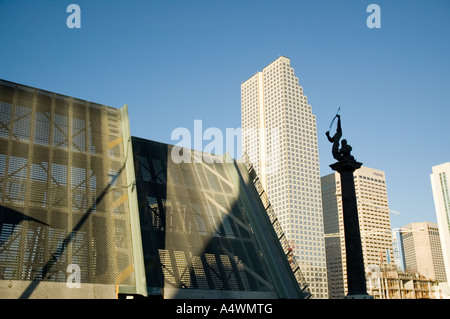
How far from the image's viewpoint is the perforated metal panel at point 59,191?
20.3 meters

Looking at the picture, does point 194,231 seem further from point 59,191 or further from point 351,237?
point 351,237

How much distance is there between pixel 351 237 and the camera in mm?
25031

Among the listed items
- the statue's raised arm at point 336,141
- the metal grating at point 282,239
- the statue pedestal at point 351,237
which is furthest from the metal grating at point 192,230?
the statue's raised arm at point 336,141

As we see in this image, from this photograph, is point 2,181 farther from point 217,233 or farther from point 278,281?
point 278,281

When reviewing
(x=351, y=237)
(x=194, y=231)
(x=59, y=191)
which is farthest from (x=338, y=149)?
(x=59, y=191)

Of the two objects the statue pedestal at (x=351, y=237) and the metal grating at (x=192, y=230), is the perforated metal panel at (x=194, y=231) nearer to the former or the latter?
the metal grating at (x=192, y=230)

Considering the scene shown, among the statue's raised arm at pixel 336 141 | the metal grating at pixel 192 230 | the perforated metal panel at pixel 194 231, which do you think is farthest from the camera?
the statue's raised arm at pixel 336 141

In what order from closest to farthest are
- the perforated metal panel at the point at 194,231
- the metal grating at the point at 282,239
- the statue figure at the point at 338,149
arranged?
the perforated metal panel at the point at 194,231
the statue figure at the point at 338,149
the metal grating at the point at 282,239

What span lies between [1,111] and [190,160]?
43.8ft

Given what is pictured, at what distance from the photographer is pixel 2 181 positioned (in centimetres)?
2152

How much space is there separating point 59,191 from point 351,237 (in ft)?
57.8

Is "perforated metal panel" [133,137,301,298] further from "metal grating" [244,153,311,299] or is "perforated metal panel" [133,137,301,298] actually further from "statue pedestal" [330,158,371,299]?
"statue pedestal" [330,158,371,299]

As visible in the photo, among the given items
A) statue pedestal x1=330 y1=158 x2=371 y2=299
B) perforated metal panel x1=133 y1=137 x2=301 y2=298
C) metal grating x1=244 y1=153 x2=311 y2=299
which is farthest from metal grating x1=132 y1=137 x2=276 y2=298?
statue pedestal x1=330 y1=158 x2=371 y2=299

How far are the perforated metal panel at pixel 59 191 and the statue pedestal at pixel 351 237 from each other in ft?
41.8
